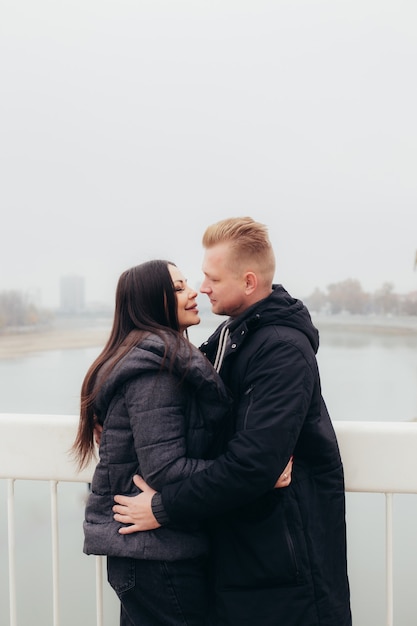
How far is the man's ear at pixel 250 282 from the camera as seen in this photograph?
914mm

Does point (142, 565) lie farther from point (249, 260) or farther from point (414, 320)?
point (414, 320)

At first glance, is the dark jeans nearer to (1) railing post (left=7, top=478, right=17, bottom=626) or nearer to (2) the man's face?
(1) railing post (left=7, top=478, right=17, bottom=626)

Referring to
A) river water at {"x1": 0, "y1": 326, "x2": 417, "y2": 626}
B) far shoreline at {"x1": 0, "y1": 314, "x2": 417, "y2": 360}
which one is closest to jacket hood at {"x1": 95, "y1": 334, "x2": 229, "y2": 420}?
river water at {"x1": 0, "y1": 326, "x2": 417, "y2": 626}

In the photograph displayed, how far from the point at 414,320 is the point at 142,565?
130 inches

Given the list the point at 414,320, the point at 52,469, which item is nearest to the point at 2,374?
the point at 414,320

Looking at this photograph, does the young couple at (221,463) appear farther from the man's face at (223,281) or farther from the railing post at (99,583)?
the railing post at (99,583)

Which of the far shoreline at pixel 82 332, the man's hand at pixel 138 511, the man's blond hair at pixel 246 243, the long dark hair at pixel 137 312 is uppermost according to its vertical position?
the man's blond hair at pixel 246 243

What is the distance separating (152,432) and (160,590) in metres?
0.26

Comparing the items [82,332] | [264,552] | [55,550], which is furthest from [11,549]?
[82,332]

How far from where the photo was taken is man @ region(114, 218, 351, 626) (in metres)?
0.78

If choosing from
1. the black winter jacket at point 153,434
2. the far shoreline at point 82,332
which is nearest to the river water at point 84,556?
the black winter jacket at point 153,434

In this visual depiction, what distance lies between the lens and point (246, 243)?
91 cm

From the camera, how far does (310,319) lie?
0.89 metres

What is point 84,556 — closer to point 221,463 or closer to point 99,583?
point 99,583
